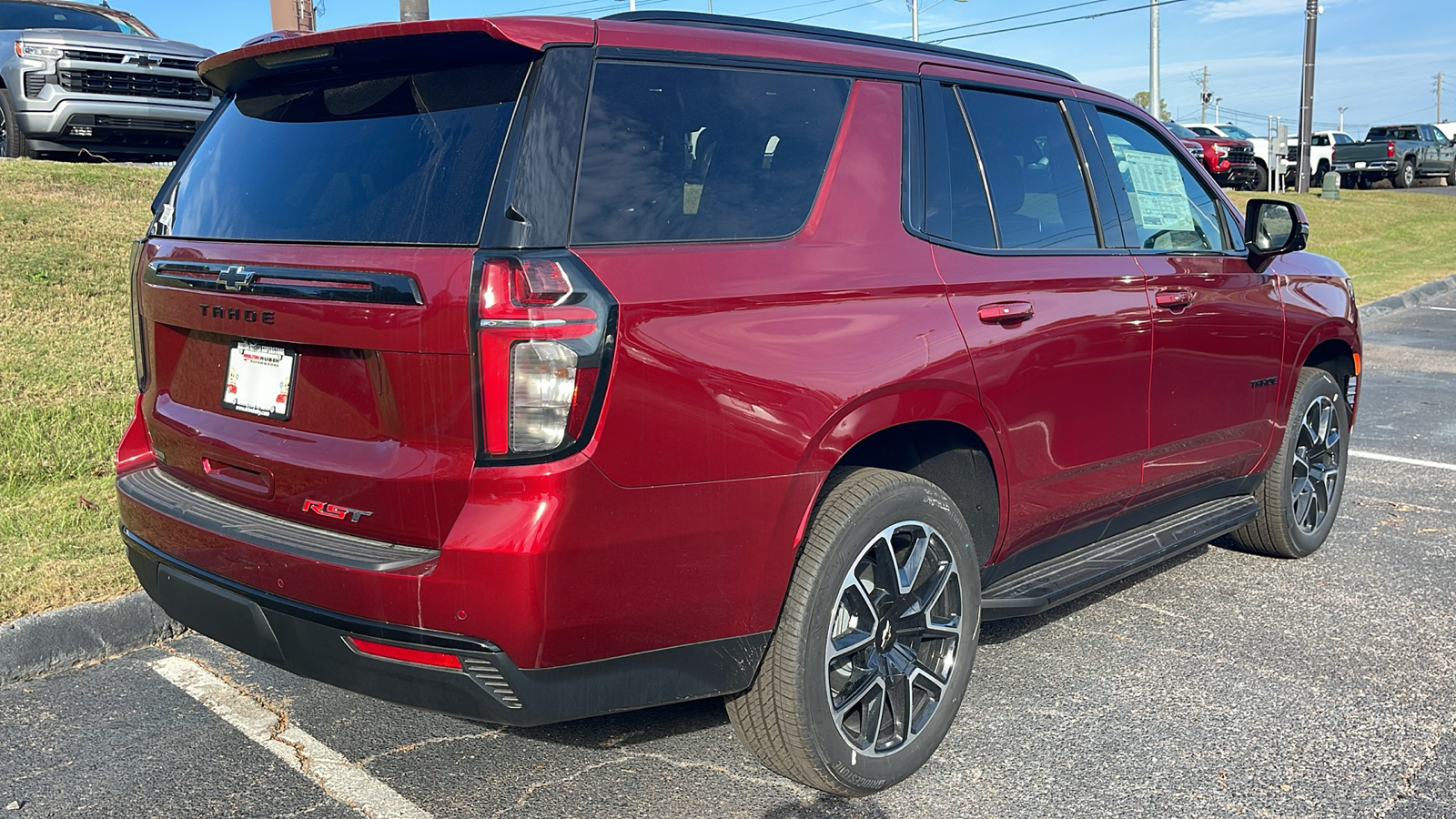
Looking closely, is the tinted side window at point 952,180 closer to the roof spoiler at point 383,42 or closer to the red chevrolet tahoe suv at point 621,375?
the red chevrolet tahoe suv at point 621,375

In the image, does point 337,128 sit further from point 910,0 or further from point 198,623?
point 910,0

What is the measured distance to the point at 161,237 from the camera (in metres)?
3.36

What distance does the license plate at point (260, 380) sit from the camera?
9.46 ft

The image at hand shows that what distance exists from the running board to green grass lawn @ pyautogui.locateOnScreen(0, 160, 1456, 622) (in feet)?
9.84

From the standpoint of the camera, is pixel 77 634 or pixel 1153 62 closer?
pixel 77 634

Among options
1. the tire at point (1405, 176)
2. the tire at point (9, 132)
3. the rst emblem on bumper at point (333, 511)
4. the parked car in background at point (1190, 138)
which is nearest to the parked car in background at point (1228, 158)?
the parked car in background at point (1190, 138)

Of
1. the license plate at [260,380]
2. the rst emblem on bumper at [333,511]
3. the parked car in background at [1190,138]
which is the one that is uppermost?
the parked car in background at [1190,138]

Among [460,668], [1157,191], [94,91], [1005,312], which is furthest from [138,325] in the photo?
[94,91]

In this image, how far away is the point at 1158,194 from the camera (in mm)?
4504

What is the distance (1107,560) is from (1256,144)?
111 feet

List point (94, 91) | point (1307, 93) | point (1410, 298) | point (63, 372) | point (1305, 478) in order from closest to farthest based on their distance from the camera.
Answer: point (1305, 478), point (63, 372), point (94, 91), point (1410, 298), point (1307, 93)

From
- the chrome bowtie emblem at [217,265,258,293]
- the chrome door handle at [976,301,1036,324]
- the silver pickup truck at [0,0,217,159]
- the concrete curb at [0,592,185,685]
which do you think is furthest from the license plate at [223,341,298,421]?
the silver pickup truck at [0,0,217,159]

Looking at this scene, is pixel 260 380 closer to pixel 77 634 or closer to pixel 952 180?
pixel 77 634

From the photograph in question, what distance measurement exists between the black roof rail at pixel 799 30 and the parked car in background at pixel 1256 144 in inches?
1216
